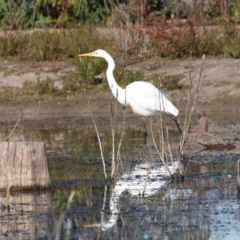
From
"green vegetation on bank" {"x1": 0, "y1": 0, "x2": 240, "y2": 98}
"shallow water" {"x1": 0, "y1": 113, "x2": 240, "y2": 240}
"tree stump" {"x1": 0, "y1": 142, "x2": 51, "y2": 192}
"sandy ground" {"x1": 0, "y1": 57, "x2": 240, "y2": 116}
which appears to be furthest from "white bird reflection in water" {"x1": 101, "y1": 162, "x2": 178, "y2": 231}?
"green vegetation on bank" {"x1": 0, "y1": 0, "x2": 240, "y2": 98}

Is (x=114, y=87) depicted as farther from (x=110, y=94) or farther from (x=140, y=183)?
(x=140, y=183)

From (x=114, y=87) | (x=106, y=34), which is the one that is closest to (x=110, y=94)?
(x=106, y=34)

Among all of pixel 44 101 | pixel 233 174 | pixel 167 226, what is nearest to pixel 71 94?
pixel 44 101

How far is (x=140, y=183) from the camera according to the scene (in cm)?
869

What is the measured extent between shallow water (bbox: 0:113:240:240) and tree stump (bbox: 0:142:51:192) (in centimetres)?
10

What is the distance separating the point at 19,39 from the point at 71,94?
2.34 meters

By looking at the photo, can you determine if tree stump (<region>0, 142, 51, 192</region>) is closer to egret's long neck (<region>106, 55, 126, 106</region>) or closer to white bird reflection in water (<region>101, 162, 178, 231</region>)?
white bird reflection in water (<region>101, 162, 178, 231</region>)

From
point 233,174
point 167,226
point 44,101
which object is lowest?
point 44,101

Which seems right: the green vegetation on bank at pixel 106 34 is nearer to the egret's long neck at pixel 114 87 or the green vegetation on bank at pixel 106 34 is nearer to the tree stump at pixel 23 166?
the egret's long neck at pixel 114 87

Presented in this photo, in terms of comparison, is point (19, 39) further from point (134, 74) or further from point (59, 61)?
point (134, 74)

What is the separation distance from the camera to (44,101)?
53.1ft

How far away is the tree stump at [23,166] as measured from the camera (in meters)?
7.94

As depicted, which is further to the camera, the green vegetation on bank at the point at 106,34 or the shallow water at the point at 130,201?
the green vegetation on bank at the point at 106,34

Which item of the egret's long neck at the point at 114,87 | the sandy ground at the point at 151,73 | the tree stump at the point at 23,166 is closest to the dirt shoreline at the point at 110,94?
the sandy ground at the point at 151,73
